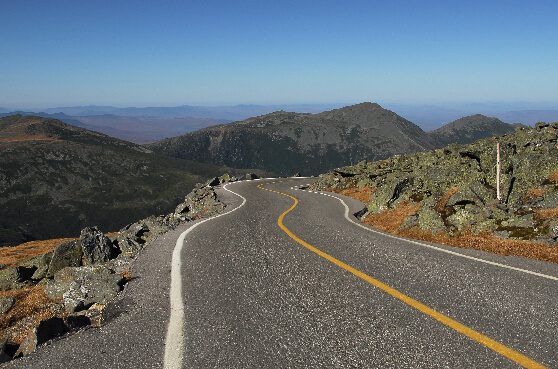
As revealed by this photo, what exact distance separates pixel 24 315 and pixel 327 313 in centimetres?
846

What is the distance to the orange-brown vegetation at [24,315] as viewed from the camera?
8.43 m

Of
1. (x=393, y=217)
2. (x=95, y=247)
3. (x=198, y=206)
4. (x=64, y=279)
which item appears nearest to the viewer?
(x=64, y=279)

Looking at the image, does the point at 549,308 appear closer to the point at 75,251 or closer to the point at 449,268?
the point at 449,268

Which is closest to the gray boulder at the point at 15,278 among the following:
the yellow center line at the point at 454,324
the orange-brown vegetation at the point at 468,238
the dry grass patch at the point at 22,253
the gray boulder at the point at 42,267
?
the gray boulder at the point at 42,267

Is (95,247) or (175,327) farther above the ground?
(175,327)

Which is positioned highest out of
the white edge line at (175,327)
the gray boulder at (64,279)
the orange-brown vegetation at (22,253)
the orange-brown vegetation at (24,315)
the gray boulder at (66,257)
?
the white edge line at (175,327)

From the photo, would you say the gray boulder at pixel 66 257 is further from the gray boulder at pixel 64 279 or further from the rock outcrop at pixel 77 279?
the gray boulder at pixel 64 279

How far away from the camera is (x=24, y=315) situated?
370 inches

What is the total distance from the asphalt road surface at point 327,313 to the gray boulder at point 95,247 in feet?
15.2

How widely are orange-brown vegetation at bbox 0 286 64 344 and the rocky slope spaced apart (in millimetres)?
13622

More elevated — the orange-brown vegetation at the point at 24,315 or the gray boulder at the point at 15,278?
the orange-brown vegetation at the point at 24,315

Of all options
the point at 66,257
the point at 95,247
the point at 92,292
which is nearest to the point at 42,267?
the point at 66,257

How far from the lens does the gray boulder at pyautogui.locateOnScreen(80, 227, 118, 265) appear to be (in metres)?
13.8

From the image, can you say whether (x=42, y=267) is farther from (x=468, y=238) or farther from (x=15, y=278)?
(x=468, y=238)
